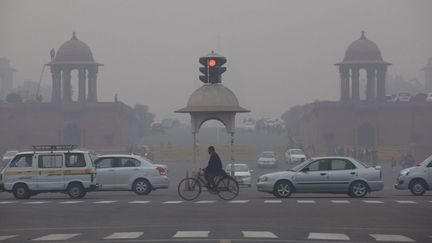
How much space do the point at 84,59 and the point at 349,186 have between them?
8755 centimetres

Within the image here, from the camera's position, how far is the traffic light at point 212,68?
118 feet

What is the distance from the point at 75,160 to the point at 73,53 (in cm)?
8503

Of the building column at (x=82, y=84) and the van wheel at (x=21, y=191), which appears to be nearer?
the van wheel at (x=21, y=191)

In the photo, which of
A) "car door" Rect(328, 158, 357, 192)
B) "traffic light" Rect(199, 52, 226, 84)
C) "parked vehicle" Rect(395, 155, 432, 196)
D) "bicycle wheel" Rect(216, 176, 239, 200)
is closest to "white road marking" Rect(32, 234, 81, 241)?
"bicycle wheel" Rect(216, 176, 239, 200)

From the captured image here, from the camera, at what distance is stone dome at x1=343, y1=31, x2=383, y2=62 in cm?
11506

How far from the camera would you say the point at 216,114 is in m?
38.5

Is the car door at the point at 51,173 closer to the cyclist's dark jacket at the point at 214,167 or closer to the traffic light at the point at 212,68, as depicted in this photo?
the cyclist's dark jacket at the point at 214,167

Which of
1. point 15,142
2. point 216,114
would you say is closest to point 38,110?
point 15,142

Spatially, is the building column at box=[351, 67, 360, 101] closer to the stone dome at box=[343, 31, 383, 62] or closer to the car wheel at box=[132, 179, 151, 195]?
the stone dome at box=[343, 31, 383, 62]

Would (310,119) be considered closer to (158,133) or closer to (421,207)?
(158,133)

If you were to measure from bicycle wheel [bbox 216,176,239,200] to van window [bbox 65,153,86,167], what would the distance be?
14.5ft

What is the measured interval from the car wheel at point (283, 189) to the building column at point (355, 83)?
8188cm

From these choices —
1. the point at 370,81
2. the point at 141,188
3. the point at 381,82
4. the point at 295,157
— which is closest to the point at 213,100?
the point at 141,188

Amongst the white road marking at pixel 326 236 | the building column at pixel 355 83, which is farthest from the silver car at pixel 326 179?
the building column at pixel 355 83
